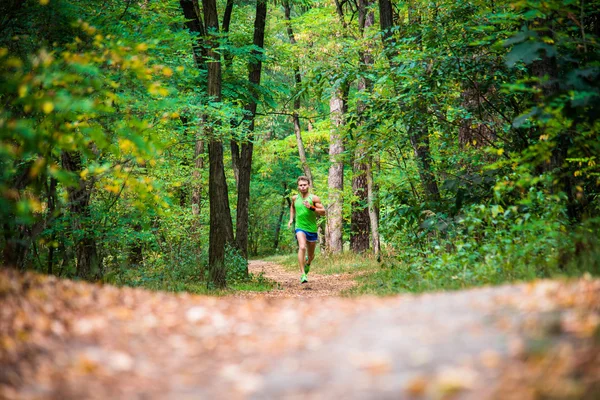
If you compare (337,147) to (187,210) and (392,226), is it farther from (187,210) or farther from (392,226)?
(392,226)

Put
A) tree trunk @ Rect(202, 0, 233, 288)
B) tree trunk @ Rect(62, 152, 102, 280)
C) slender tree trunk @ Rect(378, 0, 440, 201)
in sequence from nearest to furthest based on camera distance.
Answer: tree trunk @ Rect(62, 152, 102, 280)
slender tree trunk @ Rect(378, 0, 440, 201)
tree trunk @ Rect(202, 0, 233, 288)

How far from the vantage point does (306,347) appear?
3398mm

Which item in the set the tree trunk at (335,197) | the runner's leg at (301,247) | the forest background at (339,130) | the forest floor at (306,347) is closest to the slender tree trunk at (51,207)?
the forest background at (339,130)

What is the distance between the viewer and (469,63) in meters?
9.68

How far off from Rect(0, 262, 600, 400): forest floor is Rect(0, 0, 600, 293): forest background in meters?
1.28

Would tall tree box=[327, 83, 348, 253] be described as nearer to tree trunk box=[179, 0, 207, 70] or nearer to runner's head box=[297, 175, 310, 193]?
tree trunk box=[179, 0, 207, 70]

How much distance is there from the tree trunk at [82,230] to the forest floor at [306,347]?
5152 mm

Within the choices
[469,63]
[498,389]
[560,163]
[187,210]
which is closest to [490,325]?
[498,389]

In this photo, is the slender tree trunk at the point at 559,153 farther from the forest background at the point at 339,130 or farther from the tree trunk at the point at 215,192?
the tree trunk at the point at 215,192

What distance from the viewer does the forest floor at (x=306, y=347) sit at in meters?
2.66

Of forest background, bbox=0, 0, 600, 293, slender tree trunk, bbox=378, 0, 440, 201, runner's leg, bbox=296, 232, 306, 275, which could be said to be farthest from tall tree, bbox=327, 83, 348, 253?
slender tree trunk, bbox=378, 0, 440, 201

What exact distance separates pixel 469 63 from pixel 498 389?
324 inches

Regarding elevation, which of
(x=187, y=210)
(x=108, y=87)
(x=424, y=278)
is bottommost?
(x=424, y=278)

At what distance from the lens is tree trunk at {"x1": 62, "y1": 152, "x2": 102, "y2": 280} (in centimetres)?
940
